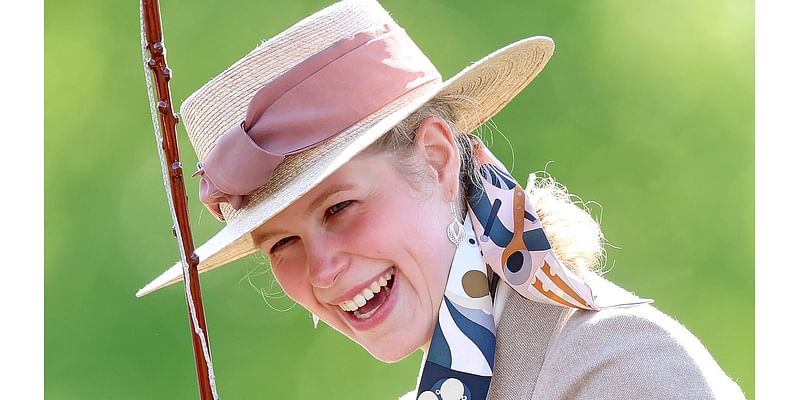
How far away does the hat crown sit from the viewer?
59.9 inches

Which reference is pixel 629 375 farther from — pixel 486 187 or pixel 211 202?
pixel 211 202

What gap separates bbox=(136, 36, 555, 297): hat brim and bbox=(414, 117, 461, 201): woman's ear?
0.05 meters

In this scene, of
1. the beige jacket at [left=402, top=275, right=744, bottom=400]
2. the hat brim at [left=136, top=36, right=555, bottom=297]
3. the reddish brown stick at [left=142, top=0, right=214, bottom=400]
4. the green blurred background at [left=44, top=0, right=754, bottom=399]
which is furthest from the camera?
the green blurred background at [left=44, top=0, right=754, bottom=399]

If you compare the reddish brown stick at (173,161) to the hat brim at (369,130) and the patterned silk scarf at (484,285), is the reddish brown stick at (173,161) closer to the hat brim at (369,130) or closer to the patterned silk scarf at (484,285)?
the hat brim at (369,130)

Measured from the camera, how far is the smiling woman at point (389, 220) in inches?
56.6

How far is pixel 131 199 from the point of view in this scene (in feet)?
12.8

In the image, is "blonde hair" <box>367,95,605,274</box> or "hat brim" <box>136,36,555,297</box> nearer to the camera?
"hat brim" <box>136,36,555,297</box>

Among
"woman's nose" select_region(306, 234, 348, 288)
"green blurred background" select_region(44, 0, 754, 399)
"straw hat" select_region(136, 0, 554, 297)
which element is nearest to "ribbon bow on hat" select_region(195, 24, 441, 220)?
"straw hat" select_region(136, 0, 554, 297)

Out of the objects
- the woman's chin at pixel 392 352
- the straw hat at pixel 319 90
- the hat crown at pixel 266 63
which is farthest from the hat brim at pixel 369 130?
the woman's chin at pixel 392 352

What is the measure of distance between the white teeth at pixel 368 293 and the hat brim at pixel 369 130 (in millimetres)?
177

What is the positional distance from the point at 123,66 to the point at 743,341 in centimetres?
253

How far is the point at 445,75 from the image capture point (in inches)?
158

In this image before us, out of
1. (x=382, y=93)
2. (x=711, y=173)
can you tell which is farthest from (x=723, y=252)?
(x=382, y=93)

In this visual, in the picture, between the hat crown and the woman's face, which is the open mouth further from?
the hat crown
